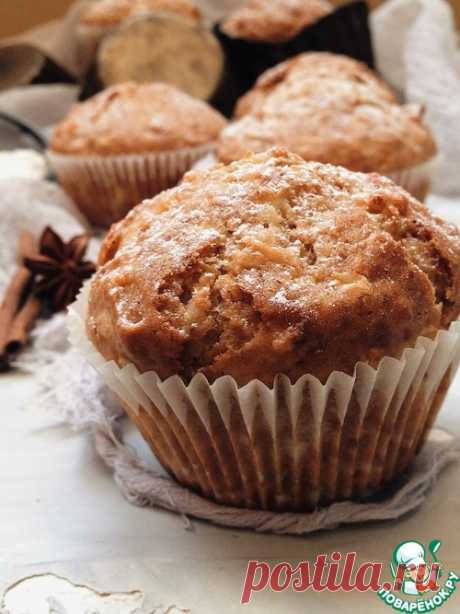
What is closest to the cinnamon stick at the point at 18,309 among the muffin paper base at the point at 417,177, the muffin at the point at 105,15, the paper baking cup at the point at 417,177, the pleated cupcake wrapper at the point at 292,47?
the muffin paper base at the point at 417,177

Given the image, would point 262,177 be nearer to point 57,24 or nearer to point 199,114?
point 199,114

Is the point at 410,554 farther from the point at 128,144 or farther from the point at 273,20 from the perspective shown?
the point at 273,20

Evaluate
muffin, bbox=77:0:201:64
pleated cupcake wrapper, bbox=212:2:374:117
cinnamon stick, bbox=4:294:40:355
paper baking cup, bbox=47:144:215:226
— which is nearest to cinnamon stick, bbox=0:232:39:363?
cinnamon stick, bbox=4:294:40:355

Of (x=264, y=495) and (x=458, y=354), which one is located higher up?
(x=458, y=354)

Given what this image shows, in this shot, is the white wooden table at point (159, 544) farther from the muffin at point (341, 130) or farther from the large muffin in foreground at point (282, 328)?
the muffin at point (341, 130)

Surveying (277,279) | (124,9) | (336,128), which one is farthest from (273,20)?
(277,279)

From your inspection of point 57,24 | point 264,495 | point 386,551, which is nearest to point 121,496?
point 264,495
